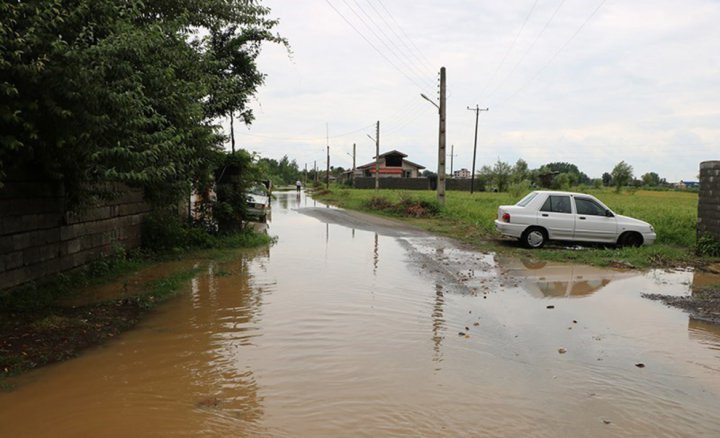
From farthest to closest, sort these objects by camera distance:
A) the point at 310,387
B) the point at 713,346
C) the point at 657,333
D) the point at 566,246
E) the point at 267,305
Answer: the point at 566,246 < the point at 267,305 < the point at 657,333 < the point at 713,346 < the point at 310,387

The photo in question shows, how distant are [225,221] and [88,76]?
9.84 m

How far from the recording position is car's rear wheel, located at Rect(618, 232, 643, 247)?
1415 centimetres

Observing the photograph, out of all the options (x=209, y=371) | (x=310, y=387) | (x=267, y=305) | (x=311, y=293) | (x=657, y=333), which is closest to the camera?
(x=310, y=387)

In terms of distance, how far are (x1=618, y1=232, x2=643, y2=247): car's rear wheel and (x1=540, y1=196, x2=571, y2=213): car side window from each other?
1.65m

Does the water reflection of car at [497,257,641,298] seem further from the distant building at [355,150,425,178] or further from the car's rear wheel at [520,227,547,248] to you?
the distant building at [355,150,425,178]

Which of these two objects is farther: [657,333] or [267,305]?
[267,305]

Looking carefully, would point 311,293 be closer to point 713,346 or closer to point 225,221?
point 713,346

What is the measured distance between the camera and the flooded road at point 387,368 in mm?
4008

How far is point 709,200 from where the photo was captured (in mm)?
12945

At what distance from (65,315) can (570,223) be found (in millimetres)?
12248

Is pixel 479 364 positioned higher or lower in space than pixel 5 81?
lower

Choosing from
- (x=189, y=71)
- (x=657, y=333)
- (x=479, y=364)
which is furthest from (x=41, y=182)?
(x=657, y=333)

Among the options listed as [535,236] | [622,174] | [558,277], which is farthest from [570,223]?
[622,174]

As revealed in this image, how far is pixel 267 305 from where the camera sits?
25.2 ft
